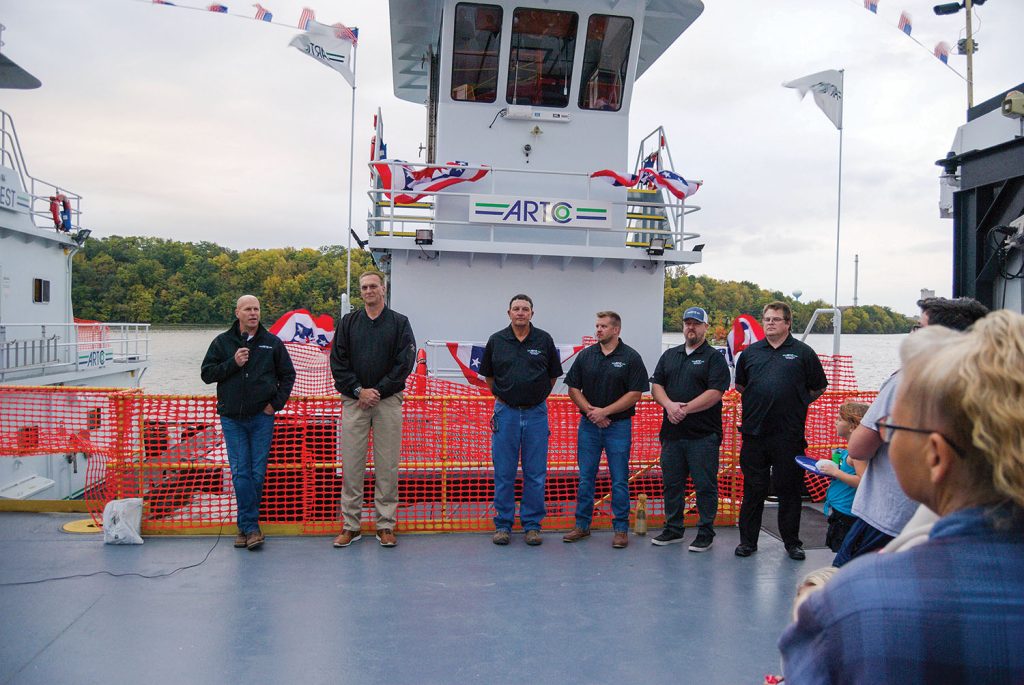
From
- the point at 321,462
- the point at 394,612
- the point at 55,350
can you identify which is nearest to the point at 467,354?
the point at 321,462

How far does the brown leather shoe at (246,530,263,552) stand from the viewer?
5.00 m

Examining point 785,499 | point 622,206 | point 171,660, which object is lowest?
point 171,660

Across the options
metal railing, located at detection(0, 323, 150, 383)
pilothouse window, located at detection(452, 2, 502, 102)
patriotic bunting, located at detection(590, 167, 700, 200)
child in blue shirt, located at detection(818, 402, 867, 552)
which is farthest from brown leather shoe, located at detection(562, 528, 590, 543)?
metal railing, located at detection(0, 323, 150, 383)

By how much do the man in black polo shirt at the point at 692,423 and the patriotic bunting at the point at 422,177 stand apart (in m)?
4.61

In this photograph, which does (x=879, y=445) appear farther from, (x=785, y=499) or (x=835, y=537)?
(x=785, y=499)

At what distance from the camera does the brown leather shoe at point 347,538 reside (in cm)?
510

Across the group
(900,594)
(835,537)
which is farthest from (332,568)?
(900,594)

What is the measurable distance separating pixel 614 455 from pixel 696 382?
808mm

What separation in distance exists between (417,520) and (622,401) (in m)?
1.93

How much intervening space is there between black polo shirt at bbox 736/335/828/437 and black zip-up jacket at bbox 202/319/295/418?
3.29m

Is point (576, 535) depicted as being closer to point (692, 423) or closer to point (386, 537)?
point (692, 423)

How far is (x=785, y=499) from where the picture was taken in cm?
496

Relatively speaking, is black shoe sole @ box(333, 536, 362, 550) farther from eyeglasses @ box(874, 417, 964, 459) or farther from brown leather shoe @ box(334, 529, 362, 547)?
eyeglasses @ box(874, 417, 964, 459)

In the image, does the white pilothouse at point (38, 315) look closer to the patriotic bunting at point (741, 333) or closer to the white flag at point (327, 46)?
the white flag at point (327, 46)
